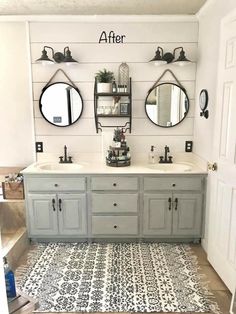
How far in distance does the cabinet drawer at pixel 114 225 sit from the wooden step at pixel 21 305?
165cm

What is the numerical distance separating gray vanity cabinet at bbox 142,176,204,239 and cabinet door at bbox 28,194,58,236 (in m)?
0.97

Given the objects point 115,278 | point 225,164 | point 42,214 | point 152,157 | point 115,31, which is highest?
point 115,31

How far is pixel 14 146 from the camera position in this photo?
3.37 m

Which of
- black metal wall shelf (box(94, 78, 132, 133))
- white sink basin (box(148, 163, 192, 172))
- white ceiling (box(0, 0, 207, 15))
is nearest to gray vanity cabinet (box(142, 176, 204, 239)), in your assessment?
white sink basin (box(148, 163, 192, 172))

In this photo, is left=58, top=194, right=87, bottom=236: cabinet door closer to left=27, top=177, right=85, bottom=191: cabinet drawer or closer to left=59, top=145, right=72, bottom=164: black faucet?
left=27, top=177, right=85, bottom=191: cabinet drawer

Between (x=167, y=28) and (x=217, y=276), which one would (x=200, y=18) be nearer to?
(x=167, y=28)

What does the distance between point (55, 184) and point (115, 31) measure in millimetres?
1833

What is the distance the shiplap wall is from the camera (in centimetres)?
316

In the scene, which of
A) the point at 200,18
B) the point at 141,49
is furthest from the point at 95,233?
the point at 200,18

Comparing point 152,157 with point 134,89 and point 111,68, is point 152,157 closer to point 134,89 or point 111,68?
point 134,89

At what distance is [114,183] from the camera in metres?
2.94

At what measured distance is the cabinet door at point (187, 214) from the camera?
2.96 metres

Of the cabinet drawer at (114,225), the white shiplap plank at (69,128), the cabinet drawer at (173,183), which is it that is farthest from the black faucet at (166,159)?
the white shiplap plank at (69,128)

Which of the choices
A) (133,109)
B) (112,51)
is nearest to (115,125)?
(133,109)
